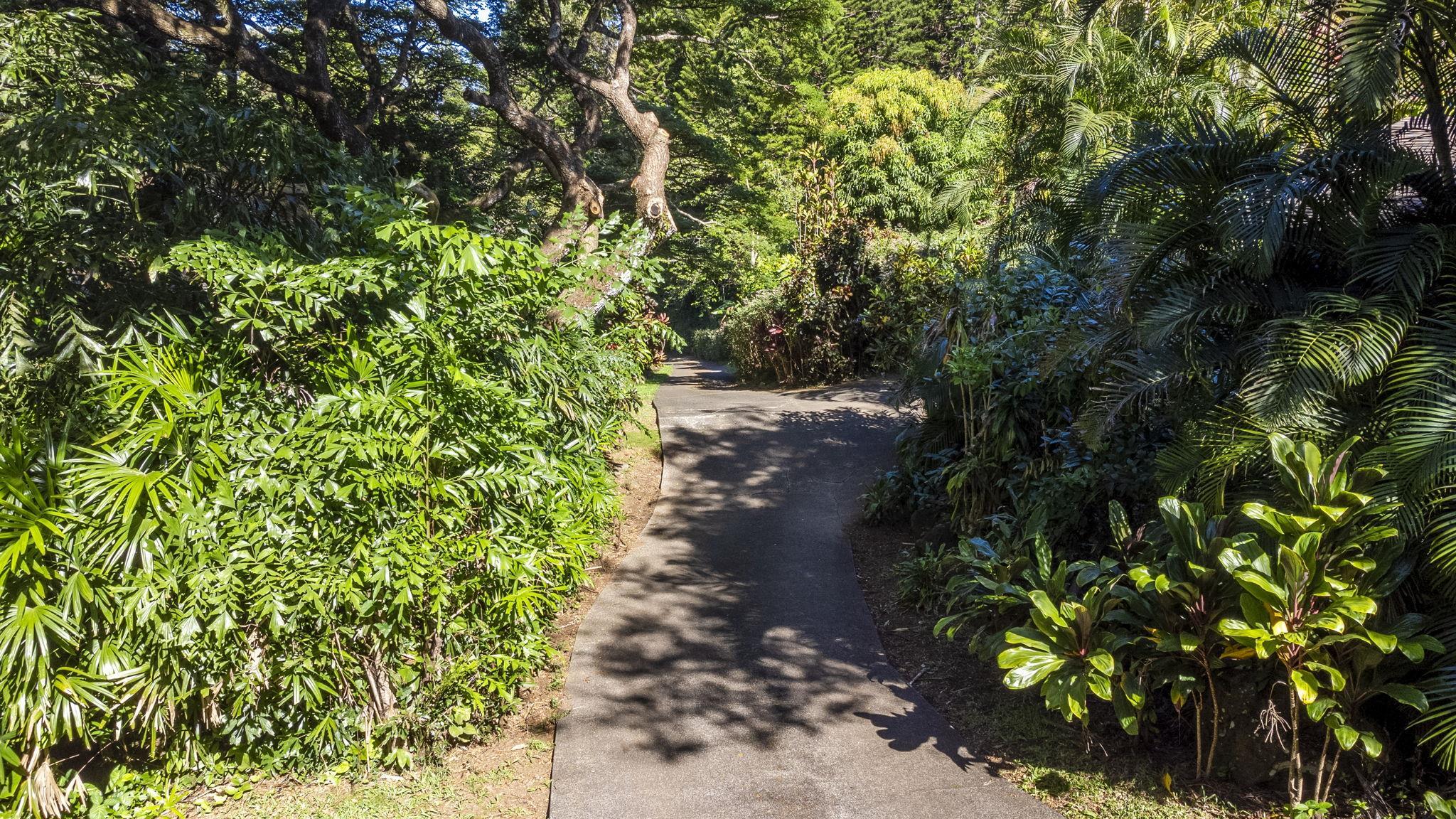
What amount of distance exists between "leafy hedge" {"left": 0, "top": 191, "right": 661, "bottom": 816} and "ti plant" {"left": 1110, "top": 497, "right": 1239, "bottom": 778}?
265cm

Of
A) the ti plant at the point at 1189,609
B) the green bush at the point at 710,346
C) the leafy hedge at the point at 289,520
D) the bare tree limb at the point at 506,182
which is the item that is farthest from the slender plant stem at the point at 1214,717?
the green bush at the point at 710,346

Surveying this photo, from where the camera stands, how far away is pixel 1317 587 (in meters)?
3.37

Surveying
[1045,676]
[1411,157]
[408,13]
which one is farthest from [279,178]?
[408,13]

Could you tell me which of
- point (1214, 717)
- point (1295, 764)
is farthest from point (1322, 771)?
point (1214, 717)

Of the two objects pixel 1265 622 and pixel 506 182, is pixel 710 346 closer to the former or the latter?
pixel 506 182

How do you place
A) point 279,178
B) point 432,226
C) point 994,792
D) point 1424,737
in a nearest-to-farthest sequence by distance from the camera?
point 1424,737 → point 994,792 → point 432,226 → point 279,178

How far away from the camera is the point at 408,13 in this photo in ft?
41.9

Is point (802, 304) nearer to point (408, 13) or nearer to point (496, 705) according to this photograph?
point (408, 13)

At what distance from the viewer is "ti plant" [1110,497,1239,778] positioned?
3.64m

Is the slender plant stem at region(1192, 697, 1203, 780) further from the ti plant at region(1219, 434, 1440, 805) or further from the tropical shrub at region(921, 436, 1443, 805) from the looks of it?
the ti plant at region(1219, 434, 1440, 805)

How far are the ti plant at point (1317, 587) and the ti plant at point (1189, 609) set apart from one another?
0.45ft

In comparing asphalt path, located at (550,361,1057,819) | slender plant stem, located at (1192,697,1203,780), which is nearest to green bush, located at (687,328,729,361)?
asphalt path, located at (550,361,1057,819)

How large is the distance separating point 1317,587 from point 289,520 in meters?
4.02

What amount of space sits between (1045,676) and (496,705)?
2.67 metres
